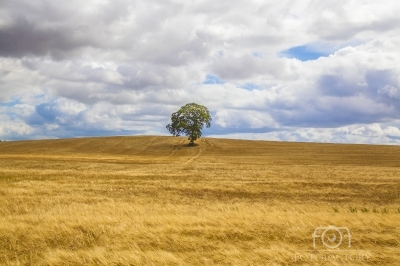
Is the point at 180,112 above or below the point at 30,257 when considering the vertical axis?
above

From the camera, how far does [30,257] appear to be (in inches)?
352

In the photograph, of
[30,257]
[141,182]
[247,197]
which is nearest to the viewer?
[30,257]

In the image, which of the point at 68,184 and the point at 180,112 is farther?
the point at 180,112

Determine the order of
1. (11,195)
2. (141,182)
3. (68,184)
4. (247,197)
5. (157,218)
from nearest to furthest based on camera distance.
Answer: (157,218) → (11,195) → (247,197) → (68,184) → (141,182)

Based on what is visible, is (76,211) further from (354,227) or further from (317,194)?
(317,194)

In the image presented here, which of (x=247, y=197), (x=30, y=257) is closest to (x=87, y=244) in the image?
(x=30, y=257)

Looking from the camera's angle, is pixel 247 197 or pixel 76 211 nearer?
pixel 76 211

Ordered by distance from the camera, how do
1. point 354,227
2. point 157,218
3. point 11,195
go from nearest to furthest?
point 354,227 < point 157,218 < point 11,195

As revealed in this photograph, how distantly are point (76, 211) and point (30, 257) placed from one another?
21.4 ft

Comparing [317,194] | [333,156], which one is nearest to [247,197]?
[317,194]

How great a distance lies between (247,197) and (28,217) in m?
14.4

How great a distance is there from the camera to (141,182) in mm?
30516

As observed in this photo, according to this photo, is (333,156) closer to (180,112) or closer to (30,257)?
(180,112)

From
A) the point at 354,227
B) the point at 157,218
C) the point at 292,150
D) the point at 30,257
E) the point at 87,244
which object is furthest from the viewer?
the point at 292,150
